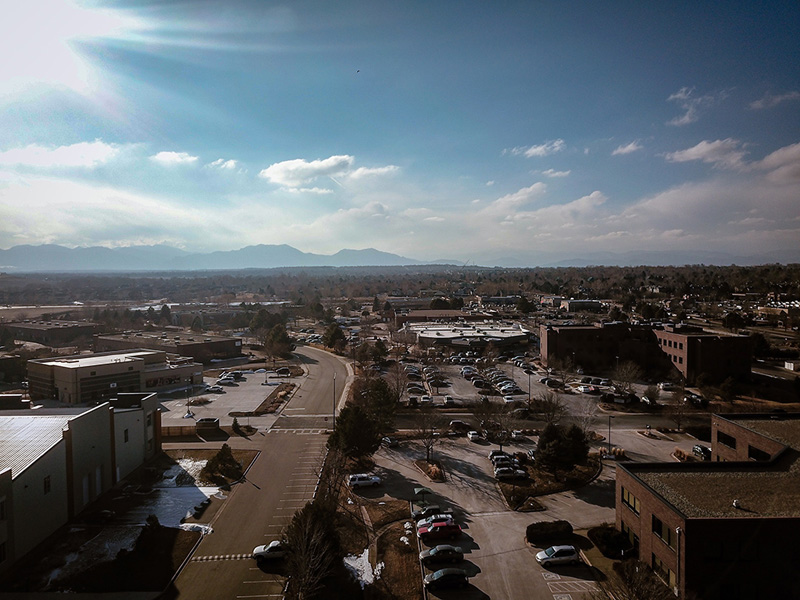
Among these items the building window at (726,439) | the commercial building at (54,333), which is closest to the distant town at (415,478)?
the building window at (726,439)

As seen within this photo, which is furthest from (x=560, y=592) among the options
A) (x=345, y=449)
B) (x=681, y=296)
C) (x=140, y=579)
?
(x=681, y=296)

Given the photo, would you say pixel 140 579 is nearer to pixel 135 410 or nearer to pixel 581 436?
pixel 135 410

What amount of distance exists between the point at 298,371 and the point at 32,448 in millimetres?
16038

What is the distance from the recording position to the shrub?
9.27 m

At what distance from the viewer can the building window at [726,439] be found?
477 inches

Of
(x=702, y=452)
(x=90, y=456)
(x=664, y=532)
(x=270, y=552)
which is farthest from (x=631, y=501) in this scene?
(x=90, y=456)

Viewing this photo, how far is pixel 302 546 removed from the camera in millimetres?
7371

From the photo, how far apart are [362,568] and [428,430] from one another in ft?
22.8

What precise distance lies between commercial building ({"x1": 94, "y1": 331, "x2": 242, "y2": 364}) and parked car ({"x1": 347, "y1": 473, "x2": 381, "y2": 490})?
764 inches

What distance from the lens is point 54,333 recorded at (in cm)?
3550

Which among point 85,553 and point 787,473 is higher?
point 787,473

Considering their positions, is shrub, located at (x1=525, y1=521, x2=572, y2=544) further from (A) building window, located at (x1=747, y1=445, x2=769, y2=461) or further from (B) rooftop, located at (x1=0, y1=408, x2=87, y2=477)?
(B) rooftop, located at (x1=0, y1=408, x2=87, y2=477)

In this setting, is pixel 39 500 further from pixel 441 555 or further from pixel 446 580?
pixel 446 580

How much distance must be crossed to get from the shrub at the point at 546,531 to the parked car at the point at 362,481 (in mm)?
3987
